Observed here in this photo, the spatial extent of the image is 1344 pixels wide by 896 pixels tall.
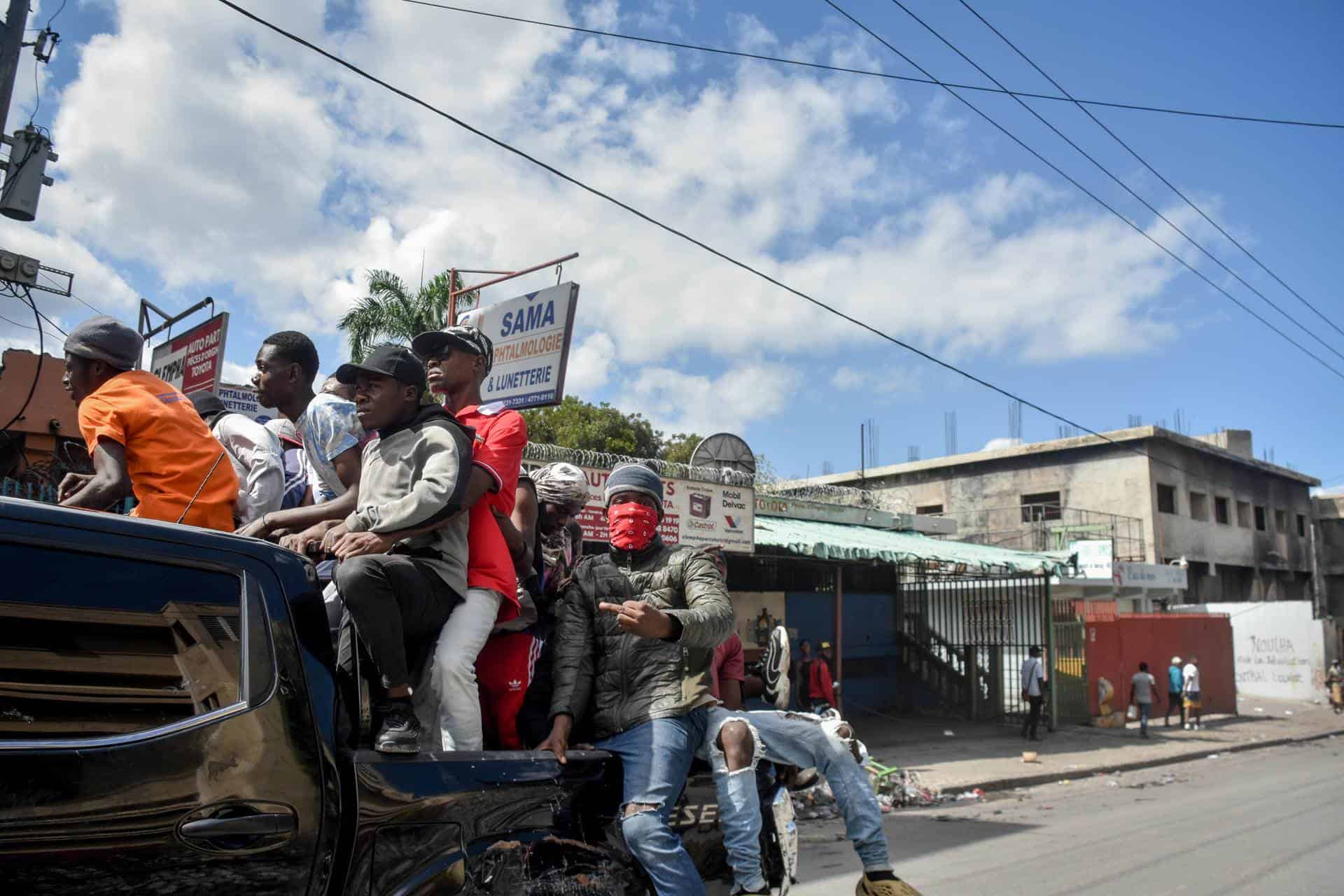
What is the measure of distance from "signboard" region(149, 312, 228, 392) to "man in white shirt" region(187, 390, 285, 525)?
25.3 ft

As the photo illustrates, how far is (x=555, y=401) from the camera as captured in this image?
10.3 meters

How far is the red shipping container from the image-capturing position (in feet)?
66.1

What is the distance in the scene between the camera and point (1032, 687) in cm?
1694

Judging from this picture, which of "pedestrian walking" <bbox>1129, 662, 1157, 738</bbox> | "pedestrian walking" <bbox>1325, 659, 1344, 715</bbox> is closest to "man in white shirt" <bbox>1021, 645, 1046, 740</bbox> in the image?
"pedestrian walking" <bbox>1129, 662, 1157, 738</bbox>

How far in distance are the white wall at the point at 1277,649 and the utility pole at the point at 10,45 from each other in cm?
3145

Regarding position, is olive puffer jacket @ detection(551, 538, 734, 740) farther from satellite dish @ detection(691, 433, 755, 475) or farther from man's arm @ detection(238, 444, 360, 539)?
satellite dish @ detection(691, 433, 755, 475)

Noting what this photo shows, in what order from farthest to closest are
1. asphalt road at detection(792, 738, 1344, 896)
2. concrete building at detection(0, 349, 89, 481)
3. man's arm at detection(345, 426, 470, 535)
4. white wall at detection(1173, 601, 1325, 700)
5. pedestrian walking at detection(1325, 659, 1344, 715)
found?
white wall at detection(1173, 601, 1325, 700) → pedestrian walking at detection(1325, 659, 1344, 715) → concrete building at detection(0, 349, 89, 481) → asphalt road at detection(792, 738, 1344, 896) → man's arm at detection(345, 426, 470, 535)

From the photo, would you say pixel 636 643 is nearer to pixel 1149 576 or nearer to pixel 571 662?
pixel 571 662

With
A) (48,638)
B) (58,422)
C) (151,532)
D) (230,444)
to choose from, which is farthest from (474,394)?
(58,422)

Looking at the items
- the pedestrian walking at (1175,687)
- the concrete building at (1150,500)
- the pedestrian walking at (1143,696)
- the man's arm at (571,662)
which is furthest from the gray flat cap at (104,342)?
the concrete building at (1150,500)

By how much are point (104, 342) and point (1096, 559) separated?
23770 millimetres

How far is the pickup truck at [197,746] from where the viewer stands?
1710mm

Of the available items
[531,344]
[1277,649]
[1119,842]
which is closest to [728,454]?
[531,344]

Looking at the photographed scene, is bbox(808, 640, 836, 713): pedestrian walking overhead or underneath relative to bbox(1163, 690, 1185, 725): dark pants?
overhead
